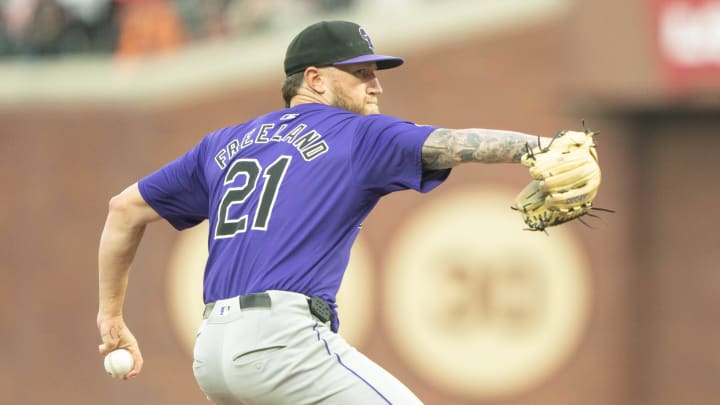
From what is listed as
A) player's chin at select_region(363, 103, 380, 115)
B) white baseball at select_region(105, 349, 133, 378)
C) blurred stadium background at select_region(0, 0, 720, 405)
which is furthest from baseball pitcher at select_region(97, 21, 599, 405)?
blurred stadium background at select_region(0, 0, 720, 405)

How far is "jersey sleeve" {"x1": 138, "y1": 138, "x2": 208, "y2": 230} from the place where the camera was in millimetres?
5504

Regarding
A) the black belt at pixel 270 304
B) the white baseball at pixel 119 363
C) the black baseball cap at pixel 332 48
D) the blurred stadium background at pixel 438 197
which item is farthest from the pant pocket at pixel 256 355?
the blurred stadium background at pixel 438 197

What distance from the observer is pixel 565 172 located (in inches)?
181

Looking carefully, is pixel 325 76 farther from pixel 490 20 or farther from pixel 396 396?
pixel 490 20

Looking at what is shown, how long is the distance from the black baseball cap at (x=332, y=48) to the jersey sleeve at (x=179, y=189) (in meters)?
0.54

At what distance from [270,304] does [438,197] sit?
8635mm

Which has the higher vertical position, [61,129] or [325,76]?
[325,76]

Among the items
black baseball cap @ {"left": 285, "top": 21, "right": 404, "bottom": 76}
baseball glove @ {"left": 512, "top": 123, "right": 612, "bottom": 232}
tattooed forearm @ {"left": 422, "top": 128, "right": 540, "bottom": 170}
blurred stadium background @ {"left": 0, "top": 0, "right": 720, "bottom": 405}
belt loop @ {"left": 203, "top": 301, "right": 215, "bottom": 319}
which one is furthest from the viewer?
blurred stadium background @ {"left": 0, "top": 0, "right": 720, "bottom": 405}

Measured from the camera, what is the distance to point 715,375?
1264cm

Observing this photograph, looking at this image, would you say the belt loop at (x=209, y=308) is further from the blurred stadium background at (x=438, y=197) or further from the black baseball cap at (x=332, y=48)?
the blurred stadium background at (x=438, y=197)

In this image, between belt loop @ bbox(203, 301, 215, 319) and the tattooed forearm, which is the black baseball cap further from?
belt loop @ bbox(203, 301, 215, 319)

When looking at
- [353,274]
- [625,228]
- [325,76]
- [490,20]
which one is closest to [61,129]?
[353,274]

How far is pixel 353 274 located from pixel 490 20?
2805 millimetres

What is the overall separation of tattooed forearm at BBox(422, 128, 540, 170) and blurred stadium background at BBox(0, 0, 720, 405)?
7392 millimetres
